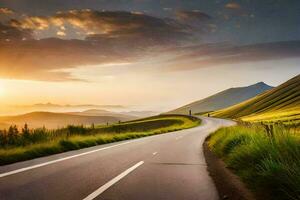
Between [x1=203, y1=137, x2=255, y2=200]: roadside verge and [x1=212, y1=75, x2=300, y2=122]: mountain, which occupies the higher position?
[x1=212, y1=75, x2=300, y2=122]: mountain

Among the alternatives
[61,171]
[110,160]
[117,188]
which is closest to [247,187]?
[117,188]

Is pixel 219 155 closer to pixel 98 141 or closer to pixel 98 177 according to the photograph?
pixel 98 177

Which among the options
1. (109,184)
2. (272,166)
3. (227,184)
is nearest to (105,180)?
(109,184)

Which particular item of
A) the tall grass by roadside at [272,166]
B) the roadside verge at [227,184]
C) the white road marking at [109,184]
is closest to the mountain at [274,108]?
the roadside verge at [227,184]

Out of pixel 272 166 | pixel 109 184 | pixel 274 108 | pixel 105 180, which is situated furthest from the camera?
pixel 274 108

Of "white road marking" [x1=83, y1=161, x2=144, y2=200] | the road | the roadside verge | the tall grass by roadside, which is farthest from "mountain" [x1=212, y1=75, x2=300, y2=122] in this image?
"white road marking" [x1=83, y1=161, x2=144, y2=200]

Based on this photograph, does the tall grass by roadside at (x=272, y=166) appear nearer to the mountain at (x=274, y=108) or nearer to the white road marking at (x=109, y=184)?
the white road marking at (x=109, y=184)

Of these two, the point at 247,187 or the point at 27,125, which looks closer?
the point at 247,187

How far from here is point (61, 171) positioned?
1084cm

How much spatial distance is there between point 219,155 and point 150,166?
4846 millimetres

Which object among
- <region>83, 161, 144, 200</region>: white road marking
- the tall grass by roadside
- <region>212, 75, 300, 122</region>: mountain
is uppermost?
<region>212, 75, 300, 122</region>: mountain

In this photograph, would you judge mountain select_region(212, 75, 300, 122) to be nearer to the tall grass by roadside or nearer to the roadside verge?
the roadside verge

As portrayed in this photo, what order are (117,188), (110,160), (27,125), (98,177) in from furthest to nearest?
(27,125) → (110,160) → (98,177) → (117,188)

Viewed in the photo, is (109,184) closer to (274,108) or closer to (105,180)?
(105,180)
